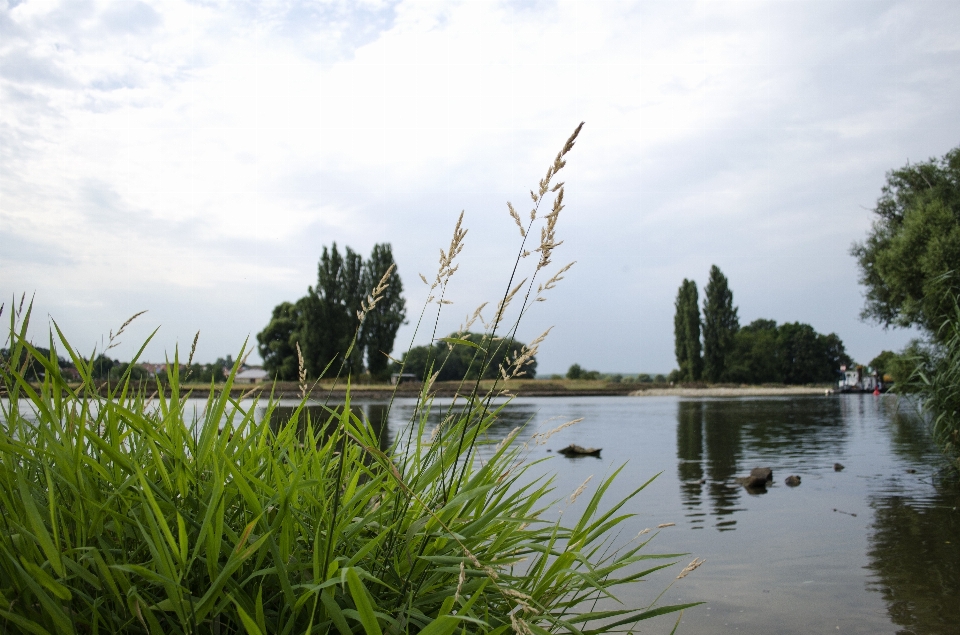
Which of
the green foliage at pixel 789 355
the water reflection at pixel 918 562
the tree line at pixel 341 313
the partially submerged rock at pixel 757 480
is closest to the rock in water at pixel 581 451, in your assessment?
the partially submerged rock at pixel 757 480

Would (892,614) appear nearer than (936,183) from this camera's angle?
Yes

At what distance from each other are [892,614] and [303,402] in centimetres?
516

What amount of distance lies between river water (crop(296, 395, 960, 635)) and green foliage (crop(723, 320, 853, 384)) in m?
79.1

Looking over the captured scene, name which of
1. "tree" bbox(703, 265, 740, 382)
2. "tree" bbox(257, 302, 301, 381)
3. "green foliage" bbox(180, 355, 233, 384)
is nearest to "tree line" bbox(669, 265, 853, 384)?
"tree" bbox(703, 265, 740, 382)

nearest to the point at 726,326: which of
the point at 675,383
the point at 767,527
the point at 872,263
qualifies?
the point at 675,383

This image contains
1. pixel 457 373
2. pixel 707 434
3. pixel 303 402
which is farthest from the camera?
pixel 457 373

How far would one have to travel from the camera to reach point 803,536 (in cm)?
791

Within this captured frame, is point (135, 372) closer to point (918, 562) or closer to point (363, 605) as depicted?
point (363, 605)

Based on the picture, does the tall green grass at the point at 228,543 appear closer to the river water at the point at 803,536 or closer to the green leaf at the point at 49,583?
the green leaf at the point at 49,583

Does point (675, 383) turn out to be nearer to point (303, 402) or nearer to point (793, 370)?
point (793, 370)

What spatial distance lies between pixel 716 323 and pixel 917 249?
171ft

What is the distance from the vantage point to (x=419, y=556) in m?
1.85

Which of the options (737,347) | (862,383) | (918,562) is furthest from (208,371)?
(737,347)

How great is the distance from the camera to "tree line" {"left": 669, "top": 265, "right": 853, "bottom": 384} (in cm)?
7025
